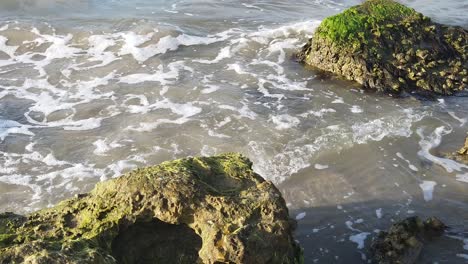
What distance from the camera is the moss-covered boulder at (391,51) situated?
927 cm

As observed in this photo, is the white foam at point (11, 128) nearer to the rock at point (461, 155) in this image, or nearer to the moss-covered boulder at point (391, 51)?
the moss-covered boulder at point (391, 51)

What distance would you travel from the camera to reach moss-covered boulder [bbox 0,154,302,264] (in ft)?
12.7

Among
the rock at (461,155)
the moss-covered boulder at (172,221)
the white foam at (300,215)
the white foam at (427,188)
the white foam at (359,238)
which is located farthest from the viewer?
the rock at (461,155)

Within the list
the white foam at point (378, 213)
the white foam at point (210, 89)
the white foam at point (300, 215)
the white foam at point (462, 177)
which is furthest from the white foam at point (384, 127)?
the white foam at point (210, 89)

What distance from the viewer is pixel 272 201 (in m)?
4.20

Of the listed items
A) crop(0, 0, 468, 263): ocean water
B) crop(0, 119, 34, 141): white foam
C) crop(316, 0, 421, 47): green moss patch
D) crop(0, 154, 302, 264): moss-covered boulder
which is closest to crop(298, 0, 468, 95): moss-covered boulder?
crop(316, 0, 421, 47): green moss patch

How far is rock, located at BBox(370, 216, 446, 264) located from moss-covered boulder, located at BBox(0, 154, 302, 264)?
1278 mm

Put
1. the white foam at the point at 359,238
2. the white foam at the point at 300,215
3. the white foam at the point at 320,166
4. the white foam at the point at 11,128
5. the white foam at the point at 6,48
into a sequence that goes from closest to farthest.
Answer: the white foam at the point at 359,238 → the white foam at the point at 300,215 → the white foam at the point at 320,166 → the white foam at the point at 11,128 → the white foam at the point at 6,48

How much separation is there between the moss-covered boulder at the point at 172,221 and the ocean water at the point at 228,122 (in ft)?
5.02

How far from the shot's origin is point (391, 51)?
384 inches

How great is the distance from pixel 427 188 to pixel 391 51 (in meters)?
3.98

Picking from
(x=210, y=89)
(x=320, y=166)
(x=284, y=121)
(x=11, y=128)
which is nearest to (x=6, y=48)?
(x=11, y=128)

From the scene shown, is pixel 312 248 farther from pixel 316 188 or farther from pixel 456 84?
pixel 456 84

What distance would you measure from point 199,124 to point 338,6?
7841mm
